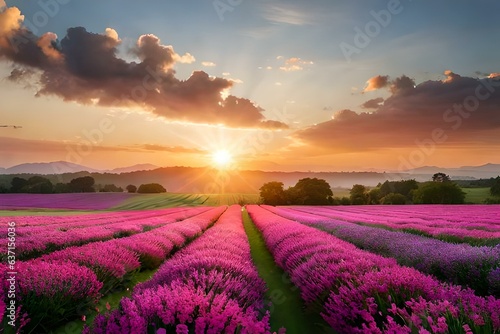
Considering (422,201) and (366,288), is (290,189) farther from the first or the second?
(366,288)

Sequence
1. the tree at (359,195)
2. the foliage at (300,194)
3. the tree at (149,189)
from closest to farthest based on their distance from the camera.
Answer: the foliage at (300,194) → the tree at (359,195) → the tree at (149,189)

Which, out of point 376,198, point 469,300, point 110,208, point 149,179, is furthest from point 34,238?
point 149,179

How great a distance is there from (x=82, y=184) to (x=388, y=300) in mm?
84378

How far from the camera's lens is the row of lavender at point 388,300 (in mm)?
2547

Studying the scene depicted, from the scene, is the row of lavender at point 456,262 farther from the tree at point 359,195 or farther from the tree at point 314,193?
the tree at point 359,195

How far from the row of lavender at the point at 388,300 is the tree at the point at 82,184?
81.5 meters

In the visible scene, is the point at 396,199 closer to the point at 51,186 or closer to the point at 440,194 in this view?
the point at 440,194

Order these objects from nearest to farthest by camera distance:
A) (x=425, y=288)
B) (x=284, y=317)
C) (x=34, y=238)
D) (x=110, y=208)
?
(x=425, y=288)
(x=284, y=317)
(x=34, y=238)
(x=110, y=208)

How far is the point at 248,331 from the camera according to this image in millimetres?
2307

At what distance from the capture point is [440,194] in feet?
200

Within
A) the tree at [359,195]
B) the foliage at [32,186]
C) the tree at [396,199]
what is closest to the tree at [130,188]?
the foliage at [32,186]

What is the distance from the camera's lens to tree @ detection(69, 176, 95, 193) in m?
76.1

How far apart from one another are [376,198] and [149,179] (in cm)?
11744

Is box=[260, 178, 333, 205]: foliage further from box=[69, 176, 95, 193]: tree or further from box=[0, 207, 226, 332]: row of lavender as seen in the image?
box=[0, 207, 226, 332]: row of lavender
